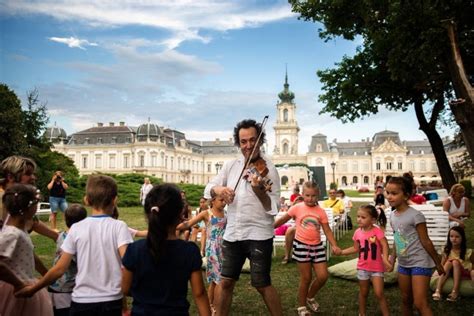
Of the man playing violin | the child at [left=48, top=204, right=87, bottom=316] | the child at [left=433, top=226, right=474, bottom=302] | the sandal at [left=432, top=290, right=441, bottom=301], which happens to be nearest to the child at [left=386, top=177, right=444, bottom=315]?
the man playing violin

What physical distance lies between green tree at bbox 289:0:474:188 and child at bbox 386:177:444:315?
12.8 ft

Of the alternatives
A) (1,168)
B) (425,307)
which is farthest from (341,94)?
(1,168)

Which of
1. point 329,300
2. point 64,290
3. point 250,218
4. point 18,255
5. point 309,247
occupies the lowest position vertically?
point 329,300

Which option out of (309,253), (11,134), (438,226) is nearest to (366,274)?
(309,253)

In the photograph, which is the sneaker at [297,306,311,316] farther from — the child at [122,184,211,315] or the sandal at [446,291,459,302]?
Answer: the child at [122,184,211,315]

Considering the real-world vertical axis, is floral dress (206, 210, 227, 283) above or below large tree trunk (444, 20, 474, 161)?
below

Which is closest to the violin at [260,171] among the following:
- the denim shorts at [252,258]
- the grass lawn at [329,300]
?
the denim shorts at [252,258]

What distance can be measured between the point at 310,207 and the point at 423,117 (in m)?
9.02

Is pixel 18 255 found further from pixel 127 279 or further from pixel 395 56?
pixel 395 56

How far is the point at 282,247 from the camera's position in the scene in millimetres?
9844

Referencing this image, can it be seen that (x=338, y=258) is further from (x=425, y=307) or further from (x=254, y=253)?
(x=254, y=253)

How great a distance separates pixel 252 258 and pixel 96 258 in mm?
1356

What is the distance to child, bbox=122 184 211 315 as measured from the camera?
245cm

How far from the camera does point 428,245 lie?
376 cm
